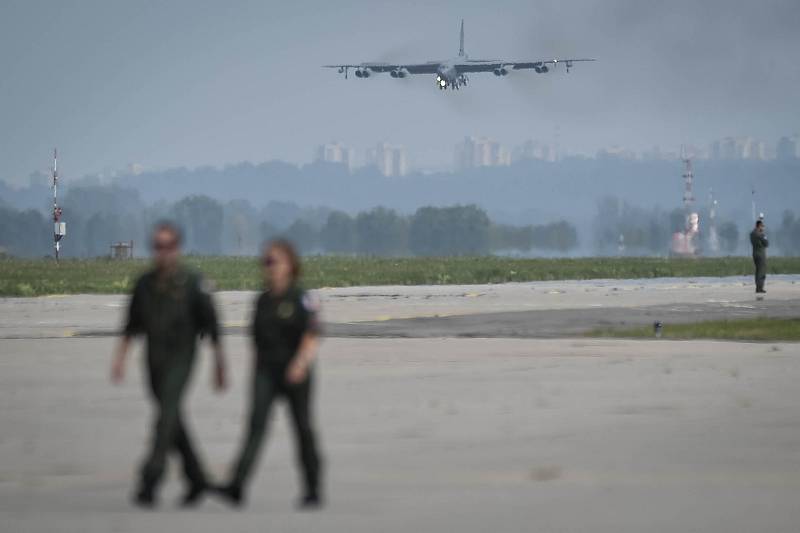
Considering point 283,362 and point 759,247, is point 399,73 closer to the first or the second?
point 759,247

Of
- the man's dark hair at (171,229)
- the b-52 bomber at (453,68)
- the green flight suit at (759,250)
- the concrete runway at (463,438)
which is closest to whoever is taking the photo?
the concrete runway at (463,438)

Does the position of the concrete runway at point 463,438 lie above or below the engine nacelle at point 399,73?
below

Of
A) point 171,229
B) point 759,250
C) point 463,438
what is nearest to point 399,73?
point 759,250

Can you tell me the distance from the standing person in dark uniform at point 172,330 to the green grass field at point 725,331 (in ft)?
60.8

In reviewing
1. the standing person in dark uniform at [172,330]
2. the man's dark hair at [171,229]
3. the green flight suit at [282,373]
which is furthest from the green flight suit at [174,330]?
the green flight suit at [282,373]

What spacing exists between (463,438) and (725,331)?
16.2m

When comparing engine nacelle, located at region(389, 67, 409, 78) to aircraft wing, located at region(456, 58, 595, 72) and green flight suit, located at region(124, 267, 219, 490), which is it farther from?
green flight suit, located at region(124, 267, 219, 490)

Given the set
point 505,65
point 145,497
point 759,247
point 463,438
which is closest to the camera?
point 145,497

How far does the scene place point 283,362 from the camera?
11.4 m

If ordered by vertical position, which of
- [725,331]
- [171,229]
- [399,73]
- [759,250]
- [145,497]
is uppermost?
[399,73]

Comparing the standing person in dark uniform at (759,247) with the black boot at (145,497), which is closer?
the black boot at (145,497)

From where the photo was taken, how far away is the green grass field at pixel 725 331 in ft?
96.2

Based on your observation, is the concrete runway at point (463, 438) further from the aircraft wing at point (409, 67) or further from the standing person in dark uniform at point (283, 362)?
the aircraft wing at point (409, 67)

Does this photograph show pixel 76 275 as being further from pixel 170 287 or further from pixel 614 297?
pixel 170 287
